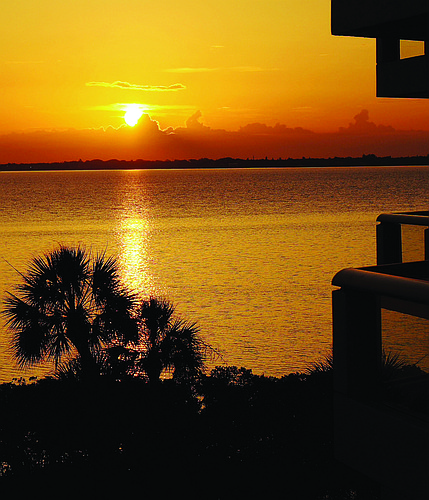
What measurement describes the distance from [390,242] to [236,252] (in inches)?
2951

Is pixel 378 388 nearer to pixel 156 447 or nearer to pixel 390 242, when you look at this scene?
pixel 390 242

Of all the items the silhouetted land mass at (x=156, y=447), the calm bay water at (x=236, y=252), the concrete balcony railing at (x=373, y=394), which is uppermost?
the concrete balcony railing at (x=373, y=394)

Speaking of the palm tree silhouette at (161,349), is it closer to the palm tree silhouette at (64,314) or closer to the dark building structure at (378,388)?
the palm tree silhouette at (64,314)

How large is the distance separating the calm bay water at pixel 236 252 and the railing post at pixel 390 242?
0.30 metres

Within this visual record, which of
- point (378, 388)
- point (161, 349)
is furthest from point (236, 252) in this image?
point (378, 388)

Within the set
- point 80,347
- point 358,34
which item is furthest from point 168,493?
point 358,34

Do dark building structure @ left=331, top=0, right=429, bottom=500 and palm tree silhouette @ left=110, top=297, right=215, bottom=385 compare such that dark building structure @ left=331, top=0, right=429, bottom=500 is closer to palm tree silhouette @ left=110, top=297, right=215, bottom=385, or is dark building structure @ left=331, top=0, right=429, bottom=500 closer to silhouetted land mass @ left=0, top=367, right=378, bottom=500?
silhouetted land mass @ left=0, top=367, right=378, bottom=500

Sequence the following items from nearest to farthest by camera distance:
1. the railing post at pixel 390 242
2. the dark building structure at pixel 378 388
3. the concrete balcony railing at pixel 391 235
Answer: the dark building structure at pixel 378 388 < the concrete balcony railing at pixel 391 235 < the railing post at pixel 390 242

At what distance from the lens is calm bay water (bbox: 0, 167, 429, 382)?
49.2m

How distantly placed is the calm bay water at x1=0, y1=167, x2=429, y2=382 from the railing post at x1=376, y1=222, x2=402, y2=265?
30 cm

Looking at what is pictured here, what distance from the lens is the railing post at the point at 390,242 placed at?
971 centimetres

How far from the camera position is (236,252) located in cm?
8475

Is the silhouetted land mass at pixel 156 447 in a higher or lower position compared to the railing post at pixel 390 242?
lower

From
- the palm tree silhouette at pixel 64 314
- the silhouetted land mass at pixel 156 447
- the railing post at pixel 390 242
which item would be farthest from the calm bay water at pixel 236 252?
the palm tree silhouette at pixel 64 314
